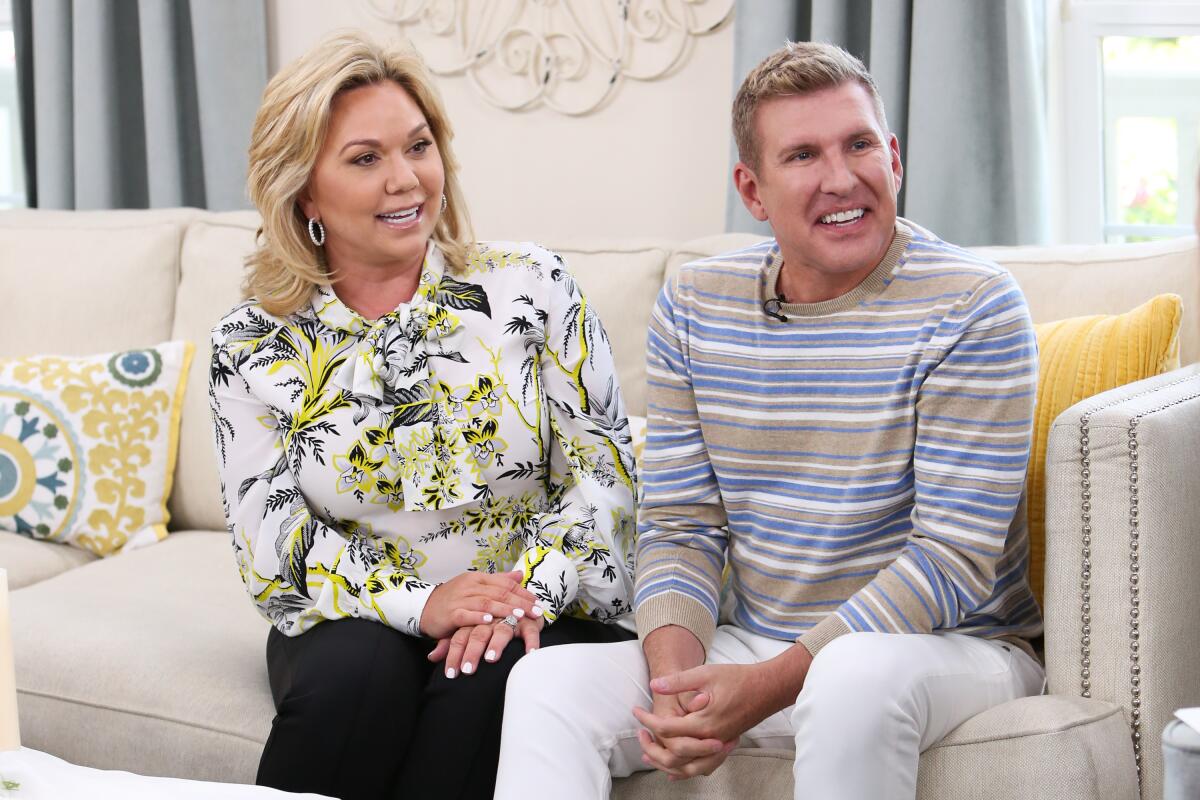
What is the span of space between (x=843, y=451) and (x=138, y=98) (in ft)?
7.82

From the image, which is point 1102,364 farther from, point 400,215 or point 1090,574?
point 400,215

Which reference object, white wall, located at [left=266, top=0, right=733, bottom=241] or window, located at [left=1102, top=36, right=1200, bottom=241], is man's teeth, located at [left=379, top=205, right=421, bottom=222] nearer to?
white wall, located at [left=266, top=0, right=733, bottom=241]

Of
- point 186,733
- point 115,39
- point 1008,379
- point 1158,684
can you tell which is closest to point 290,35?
point 115,39

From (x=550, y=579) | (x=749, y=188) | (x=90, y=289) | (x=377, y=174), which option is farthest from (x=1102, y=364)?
(x=90, y=289)

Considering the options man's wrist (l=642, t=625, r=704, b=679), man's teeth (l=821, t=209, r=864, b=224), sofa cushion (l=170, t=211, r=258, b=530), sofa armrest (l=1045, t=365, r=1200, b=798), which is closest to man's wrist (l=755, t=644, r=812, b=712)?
man's wrist (l=642, t=625, r=704, b=679)

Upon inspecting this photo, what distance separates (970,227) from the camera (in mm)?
2395

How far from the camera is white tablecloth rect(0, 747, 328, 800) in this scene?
1.17 metres

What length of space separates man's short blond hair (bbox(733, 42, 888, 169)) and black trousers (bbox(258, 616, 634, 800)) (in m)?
0.72

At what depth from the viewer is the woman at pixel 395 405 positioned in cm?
168

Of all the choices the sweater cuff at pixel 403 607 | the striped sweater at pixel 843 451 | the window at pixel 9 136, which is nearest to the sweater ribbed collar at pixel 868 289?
the striped sweater at pixel 843 451

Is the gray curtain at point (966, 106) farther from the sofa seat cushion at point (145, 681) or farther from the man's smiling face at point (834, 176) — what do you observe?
the sofa seat cushion at point (145, 681)

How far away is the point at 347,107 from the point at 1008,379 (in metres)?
0.94

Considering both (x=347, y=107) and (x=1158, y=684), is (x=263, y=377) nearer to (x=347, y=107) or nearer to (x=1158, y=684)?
(x=347, y=107)

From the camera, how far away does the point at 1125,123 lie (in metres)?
2.63
